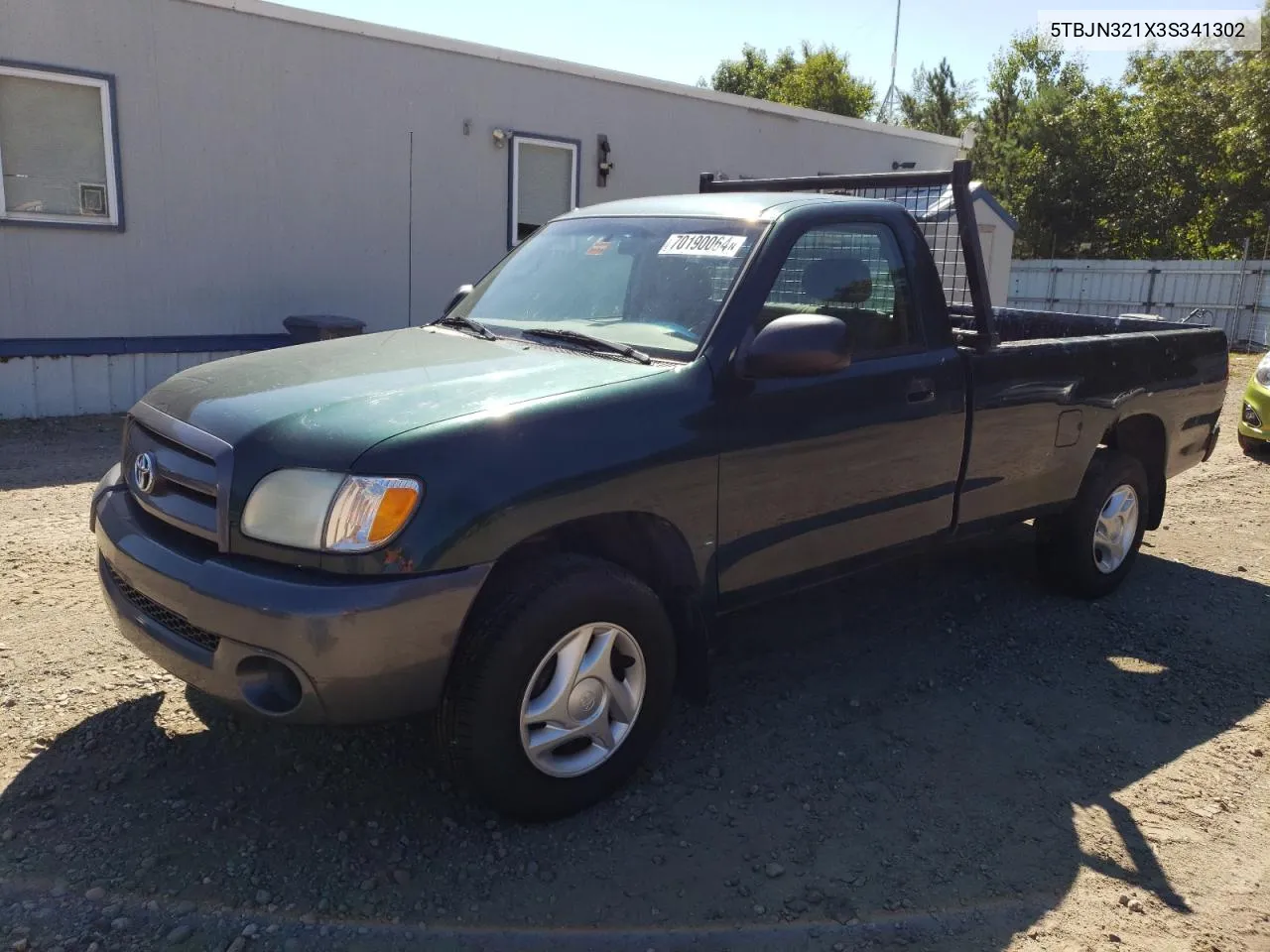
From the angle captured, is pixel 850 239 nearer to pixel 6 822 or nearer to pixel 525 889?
pixel 525 889

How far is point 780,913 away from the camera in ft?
8.84

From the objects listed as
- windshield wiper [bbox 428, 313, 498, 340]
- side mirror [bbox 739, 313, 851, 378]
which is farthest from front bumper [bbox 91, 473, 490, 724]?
windshield wiper [bbox 428, 313, 498, 340]

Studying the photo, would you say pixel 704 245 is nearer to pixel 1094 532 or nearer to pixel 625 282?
pixel 625 282

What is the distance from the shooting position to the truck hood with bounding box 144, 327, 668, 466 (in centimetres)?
270

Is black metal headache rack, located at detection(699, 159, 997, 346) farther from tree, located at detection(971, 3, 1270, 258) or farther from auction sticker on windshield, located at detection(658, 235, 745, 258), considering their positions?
tree, located at detection(971, 3, 1270, 258)

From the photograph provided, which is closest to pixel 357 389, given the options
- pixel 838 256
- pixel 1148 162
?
pixel 838 256

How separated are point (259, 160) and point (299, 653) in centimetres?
825

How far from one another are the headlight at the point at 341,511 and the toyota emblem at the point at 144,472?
2.10ft

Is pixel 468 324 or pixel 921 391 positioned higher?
pixel 468 324

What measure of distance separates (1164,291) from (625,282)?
69.3ft

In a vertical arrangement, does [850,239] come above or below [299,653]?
above

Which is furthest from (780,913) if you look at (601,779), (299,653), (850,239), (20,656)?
(20,656)

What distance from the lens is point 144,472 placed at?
10.00 ft

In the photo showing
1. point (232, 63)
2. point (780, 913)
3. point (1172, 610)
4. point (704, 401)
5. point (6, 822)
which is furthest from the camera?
point (232, 63)
